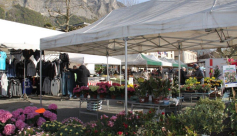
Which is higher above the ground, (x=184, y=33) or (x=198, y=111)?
(x=184, y=33)

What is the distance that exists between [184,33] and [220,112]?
11.0 ft

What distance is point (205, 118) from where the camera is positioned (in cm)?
255

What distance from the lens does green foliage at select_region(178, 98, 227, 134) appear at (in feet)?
8.31

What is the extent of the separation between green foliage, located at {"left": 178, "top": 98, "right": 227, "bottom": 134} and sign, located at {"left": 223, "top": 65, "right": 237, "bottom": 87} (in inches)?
21.5

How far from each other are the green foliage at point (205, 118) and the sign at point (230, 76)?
55 centimetres

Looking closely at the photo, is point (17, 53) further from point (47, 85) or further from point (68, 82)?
point (68, 82)

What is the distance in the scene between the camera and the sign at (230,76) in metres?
3.13

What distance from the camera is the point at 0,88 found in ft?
28.2

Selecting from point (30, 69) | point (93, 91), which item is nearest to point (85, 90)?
point (93, 91)

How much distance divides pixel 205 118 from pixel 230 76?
104 cm

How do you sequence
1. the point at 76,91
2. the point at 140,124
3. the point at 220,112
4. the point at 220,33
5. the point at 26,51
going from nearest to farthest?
the point at 220,112, the point at 140,124, the point at 220,33, the point at 76,91, the point at 26,51

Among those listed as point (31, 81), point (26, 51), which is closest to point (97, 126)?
point (26, 51)

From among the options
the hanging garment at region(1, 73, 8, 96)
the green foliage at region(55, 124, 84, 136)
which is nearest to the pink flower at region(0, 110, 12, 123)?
the green foliage at region(55, 124, 84, 136)

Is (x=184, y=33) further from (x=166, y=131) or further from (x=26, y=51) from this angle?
(x=26, y=51)
